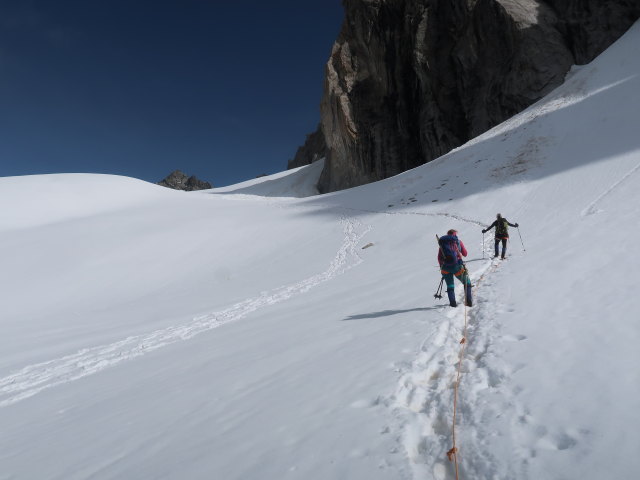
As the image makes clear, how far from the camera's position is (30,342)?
9.53 meters

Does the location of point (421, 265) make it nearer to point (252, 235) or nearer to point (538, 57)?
point (252, 235)

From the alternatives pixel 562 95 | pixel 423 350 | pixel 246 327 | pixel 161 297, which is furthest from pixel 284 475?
pixel 562 95

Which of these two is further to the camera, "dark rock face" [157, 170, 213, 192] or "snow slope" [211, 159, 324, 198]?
"dark rock face" [157, 170, 213, 192]

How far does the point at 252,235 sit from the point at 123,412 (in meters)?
16.7

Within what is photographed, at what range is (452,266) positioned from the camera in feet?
23.0

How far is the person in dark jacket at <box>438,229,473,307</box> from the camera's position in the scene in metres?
6.75

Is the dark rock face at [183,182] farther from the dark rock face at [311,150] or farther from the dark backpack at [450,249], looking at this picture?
the dark backpack at [450,249]

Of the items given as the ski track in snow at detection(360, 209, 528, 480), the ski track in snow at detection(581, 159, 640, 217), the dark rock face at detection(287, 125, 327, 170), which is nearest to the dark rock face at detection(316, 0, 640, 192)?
the ski track in snow at detection(581, 159, 640, 217)

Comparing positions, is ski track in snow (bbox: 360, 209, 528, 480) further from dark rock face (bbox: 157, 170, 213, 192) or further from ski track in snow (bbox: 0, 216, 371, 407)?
dark rock face (bbox: 157, 170, 213, 192)

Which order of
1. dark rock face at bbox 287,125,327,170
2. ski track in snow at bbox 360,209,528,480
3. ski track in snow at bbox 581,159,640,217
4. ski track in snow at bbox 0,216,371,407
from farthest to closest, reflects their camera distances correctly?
dark rock face at bbox 287,125,327,170, ski track in snow at bbox 581,159,640,217, ski track in snow at bbox 0,216,371,407, ski track in snow at bbox 360,209,528,480

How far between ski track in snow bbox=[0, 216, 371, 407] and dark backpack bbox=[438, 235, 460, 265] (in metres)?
5.41

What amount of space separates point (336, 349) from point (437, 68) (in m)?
46.7

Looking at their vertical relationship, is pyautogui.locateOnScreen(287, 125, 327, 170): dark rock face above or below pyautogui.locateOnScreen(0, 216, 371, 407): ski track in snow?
above

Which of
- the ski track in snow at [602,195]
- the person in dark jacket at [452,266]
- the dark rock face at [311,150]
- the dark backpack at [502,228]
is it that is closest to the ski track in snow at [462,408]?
the person in dark jacket at [452,266]
